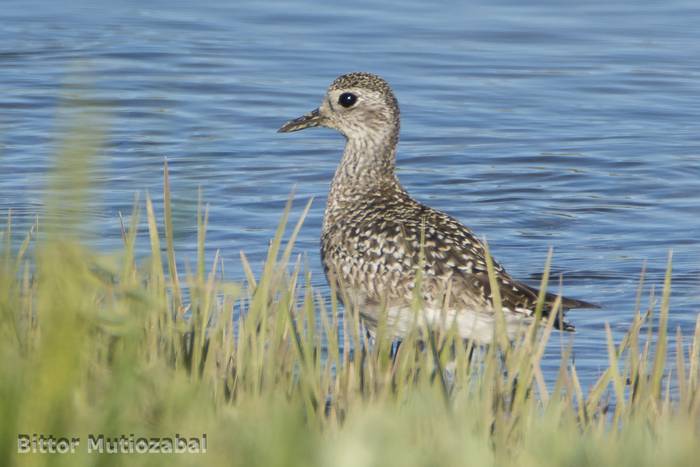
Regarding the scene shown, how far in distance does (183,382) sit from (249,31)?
1395cm

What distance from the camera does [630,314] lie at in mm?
8969

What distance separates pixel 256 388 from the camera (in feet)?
16.2

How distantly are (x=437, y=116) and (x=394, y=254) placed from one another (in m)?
7.51

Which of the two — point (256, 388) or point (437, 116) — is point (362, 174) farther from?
point (437, 116)

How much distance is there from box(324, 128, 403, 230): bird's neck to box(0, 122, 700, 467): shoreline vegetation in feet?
7.61

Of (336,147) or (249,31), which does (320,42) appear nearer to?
(249,31)

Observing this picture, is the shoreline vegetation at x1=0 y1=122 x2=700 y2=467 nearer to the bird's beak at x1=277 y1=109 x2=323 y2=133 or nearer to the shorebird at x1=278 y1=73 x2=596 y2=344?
the shorebird at x1=278 y1=73 x2=596 y2=344

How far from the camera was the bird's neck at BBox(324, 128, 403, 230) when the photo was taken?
8273 mm

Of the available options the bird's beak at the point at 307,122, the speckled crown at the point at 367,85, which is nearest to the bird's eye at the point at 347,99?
the speckled crown at the point at 367,85

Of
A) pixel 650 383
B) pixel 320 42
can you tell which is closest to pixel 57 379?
pixel 650 383

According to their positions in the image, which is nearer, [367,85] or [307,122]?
[367,85]

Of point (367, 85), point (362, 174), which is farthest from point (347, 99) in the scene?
point (362, 174)

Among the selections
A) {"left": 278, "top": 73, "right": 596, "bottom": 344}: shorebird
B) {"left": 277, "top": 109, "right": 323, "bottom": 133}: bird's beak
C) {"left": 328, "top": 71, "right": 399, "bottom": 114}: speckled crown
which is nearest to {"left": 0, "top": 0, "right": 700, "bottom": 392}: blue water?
{"left": 277, "top": 109, "right": 323, "bottom": 133}: bird's beak

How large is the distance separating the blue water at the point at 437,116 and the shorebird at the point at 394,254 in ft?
3.18
